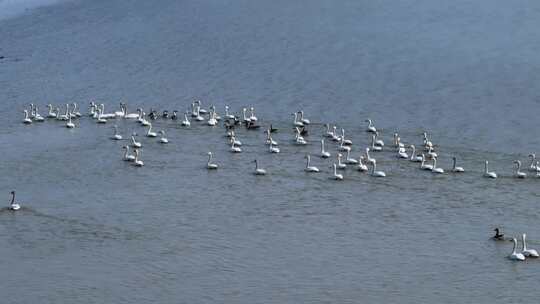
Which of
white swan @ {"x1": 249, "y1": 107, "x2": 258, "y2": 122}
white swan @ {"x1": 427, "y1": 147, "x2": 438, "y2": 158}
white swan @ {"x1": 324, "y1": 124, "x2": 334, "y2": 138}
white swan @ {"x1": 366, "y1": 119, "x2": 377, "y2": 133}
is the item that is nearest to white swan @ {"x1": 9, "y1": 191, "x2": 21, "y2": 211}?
white swan @ {"x1": 249, "y1": 107, "x2": 258, "y2": 122}

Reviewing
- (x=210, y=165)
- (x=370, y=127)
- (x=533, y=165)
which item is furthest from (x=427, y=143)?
(x=210, y=165)

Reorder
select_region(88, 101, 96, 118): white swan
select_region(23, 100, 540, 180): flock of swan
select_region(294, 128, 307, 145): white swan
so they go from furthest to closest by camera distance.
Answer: select_region(88, 101, 96, 118): white swan → select_region(294, 128, 307, 145): white swan → select_region(23, 100, 540, 180): flock of swan

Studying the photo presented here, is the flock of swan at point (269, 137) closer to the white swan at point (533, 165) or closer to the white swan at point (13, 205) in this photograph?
the white swan at point (533, 165)

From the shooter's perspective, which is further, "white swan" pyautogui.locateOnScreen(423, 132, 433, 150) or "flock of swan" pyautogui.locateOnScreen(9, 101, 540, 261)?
"white swan" pyautogui.locateOnScreen(423, 132, 433, 150)

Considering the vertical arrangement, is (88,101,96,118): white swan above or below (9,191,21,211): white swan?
above

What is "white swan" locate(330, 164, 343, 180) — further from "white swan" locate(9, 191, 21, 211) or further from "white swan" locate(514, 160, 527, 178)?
"white swan" locate(9, 191, 21, 211)

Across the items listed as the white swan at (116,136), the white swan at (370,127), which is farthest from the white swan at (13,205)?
the white swan at (370,127)

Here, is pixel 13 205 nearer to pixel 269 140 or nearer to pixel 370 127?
pixel 269 140
